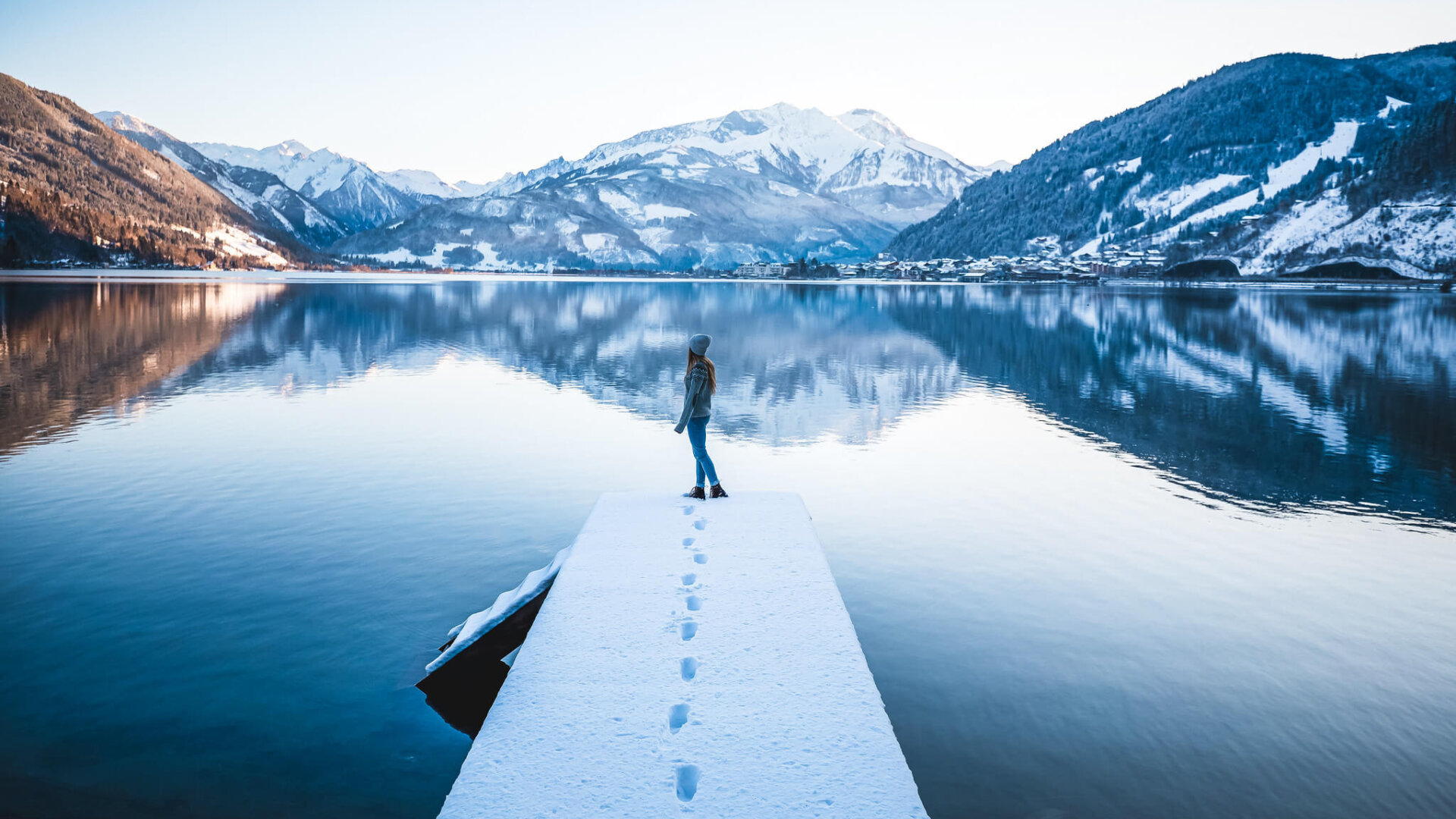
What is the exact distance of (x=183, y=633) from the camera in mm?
11734

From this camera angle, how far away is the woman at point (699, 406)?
1588 cm

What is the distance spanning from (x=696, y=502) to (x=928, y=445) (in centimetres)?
1264

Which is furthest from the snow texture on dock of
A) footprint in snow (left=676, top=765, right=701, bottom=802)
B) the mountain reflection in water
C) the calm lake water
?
the mountain reflection in water

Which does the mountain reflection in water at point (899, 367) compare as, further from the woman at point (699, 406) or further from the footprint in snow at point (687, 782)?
the footprint in snow at point (687, 782)

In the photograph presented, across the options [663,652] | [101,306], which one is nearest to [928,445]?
[663,652]

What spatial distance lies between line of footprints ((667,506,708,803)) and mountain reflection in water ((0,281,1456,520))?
14.0 metres

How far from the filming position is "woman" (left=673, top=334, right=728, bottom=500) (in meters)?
15.9

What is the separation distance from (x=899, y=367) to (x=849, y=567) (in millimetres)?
32881

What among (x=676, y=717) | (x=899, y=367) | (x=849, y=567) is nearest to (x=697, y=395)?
(x=849, y=567)

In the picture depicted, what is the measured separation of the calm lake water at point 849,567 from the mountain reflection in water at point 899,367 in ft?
1.12

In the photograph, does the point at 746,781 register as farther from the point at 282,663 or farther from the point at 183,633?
the point at 183,633

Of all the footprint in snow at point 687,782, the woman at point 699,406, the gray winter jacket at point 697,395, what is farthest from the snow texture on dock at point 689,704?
the gray winter jacket at point 697,395

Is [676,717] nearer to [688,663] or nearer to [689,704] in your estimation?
[689,704]

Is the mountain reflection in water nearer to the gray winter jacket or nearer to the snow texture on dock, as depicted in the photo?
the gray winter jacket
